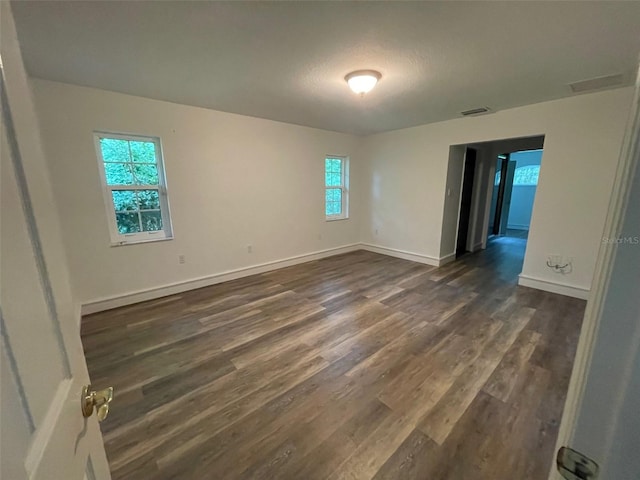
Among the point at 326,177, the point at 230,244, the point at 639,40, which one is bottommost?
the point at 230,244

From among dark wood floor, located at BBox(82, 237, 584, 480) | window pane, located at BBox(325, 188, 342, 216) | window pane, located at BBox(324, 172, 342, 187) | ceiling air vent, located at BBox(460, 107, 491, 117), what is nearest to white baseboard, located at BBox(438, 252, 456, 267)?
dark wood floor, located at BBox(82, 237, 584, 480)

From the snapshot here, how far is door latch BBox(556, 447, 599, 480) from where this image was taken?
445 mm

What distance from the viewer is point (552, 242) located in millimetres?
3428

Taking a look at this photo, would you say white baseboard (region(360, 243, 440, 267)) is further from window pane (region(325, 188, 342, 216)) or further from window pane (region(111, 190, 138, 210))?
window pane (region(111, 190, 138, 210))

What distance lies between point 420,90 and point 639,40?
1.55 metres

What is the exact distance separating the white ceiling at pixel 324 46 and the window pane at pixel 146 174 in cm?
81

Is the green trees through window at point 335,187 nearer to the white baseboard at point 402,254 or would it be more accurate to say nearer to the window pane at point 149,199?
the white baseboard at point 402,254

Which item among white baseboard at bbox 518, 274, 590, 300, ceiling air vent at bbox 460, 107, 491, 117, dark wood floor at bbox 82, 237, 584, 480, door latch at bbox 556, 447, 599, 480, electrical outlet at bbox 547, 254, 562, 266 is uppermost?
ceiling air vent at bbox 460, 107, 491, 117

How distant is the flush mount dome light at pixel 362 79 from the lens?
7.81 ft

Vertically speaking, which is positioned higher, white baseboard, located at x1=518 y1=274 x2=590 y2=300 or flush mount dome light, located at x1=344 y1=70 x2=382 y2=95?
flush mount dome light, located at x1=344 y1=70 x2=382 y2=95

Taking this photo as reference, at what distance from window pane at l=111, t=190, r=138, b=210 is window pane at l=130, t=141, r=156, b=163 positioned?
1.33ft

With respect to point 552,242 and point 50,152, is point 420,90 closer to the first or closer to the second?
point 552,242

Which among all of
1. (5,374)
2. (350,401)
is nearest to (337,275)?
(350,401)

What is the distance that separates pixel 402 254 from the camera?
16.7 ft
